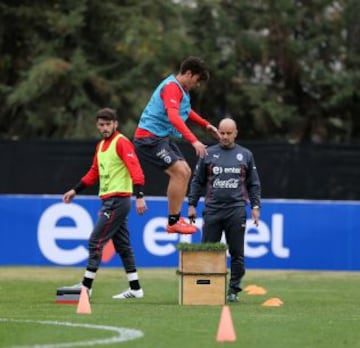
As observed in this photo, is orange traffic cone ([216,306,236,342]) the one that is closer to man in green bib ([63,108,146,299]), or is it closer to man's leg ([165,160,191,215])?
man's leg ([165,160,191,215])

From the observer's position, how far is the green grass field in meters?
9.70

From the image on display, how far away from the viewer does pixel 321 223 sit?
20297 millimetres

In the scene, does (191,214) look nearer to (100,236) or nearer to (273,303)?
(100,236)

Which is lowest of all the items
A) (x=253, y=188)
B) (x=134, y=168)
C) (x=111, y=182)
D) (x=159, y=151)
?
(x=253, y=188)

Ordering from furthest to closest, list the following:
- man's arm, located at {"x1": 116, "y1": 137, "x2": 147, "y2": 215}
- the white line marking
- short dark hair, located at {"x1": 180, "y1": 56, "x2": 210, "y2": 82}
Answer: man's arm, located at {"x1": 116, "y1": 137, "x2": 147, "y2": 215} < short dark hair, located at {"x1": 180, "y1": 56, "x2": 210, "y2": 82} < the white line marking

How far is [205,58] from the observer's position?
30.4 metres

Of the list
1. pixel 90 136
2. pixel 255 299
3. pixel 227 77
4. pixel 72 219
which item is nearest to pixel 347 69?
pixel 227 77

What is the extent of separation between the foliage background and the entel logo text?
9.11 metres

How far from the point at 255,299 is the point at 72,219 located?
21.4ft

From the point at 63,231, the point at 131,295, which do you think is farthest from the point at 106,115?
the point at 63,231

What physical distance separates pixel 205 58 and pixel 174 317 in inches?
766

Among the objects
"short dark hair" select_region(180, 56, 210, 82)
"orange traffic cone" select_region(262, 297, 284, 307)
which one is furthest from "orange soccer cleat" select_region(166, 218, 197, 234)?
"short dark hair" select_region(180, 56, 210, 82)

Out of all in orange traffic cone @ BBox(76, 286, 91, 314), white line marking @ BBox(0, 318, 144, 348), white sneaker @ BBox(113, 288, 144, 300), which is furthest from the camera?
white sneaker @ BBox(113, 288, 144, 300)

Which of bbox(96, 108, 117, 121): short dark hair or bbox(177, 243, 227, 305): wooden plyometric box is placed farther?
bbox(96, 108, 117, 121): short dark hair
